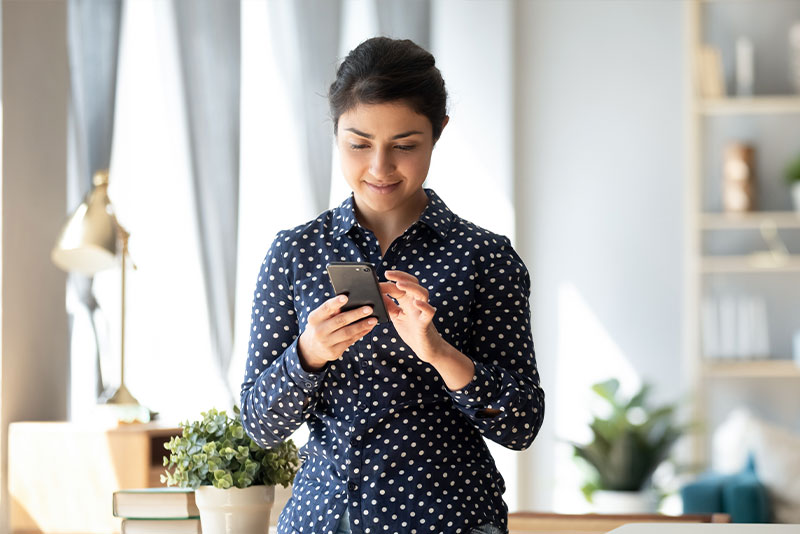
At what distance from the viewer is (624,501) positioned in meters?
4.76

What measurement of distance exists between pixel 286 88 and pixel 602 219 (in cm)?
184

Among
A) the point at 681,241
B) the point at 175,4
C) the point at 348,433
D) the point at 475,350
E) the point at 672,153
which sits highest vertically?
the point at 175,4

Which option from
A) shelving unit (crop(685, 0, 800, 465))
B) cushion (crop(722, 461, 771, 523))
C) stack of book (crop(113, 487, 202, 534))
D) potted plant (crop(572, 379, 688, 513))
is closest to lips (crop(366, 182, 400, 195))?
stack of book (crop(113, 487, 202, 534))

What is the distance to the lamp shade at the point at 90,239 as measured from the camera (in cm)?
325

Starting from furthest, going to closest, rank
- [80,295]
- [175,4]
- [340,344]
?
[175,4], [80,295], [340,344]

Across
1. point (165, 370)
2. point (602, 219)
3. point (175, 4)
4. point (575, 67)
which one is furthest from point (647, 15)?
point (165, 370)

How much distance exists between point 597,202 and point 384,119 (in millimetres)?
4199

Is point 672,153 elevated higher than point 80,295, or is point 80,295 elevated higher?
point 672,153

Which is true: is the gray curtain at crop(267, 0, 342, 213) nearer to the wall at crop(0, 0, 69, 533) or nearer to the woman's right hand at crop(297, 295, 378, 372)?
the wall at crop(0, 0, 69, 533)

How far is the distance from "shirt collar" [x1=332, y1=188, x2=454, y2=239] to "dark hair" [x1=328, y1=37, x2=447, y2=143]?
99 mm

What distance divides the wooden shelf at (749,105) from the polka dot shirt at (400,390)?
3.86 metres

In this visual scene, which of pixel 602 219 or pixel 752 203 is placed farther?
pixel 602 219

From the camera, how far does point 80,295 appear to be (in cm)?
388

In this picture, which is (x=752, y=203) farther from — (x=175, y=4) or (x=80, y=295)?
(x=80, y=295)
